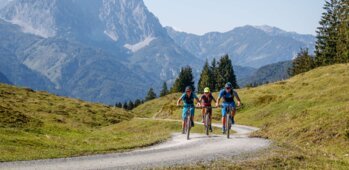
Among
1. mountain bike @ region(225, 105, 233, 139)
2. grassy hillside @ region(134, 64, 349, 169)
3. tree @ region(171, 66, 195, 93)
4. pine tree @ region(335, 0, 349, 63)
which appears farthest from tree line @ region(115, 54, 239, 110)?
mountain bike @ region(225, 105, 233, 139)

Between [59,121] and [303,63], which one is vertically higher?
[303,63]

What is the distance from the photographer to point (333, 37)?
417 ft

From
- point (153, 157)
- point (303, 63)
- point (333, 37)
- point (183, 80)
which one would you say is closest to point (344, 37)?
point (333, 37)

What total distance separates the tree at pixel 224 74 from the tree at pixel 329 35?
133 feet

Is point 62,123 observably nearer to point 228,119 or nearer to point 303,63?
point 228,119

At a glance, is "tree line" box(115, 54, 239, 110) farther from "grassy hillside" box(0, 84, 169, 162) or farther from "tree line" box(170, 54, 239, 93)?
"grassy hillside" box(0, 84, 169, 162)

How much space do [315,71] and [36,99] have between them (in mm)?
61640

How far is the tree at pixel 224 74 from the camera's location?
173300 millimetres

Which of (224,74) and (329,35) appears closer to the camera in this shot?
(329,35)

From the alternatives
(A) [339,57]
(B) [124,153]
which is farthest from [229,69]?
(B) [124,153]

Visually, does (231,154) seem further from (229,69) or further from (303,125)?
(229,69)

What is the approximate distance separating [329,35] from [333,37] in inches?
155

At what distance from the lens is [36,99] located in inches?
4045

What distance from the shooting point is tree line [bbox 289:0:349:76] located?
4414 inches
